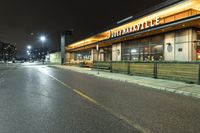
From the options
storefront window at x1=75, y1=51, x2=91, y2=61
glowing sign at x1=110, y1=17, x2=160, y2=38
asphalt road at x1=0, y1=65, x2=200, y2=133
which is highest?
glowing sign at x1=110, y1=17, x2=160, y2=38

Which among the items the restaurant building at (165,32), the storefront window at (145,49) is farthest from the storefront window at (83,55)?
the storefront window at (145,49)

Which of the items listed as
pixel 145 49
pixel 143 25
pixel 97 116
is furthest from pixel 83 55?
pixel 97 116

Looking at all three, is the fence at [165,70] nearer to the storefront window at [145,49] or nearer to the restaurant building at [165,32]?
the restaurant building at [165,32]

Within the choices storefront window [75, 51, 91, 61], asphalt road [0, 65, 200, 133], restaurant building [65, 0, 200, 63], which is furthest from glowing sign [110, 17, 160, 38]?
storefront window [75, 51, 91, 61]

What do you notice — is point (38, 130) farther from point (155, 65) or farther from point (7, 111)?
point (155, 65)

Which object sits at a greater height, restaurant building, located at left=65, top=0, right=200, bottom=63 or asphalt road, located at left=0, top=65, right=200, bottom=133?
restaurant building, located at left=65, top=0, right=200, bottom=63

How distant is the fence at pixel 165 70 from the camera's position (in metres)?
14.2

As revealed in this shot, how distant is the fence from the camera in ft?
46.7

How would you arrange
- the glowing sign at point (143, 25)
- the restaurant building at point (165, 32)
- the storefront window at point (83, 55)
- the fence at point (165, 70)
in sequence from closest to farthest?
the fence at point (165, 70) < the restaurant building at point (165, 32) < the glowing sign at point (143, 25) < the storefront window at point (83, 55)

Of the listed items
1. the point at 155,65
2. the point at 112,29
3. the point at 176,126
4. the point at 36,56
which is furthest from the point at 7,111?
the point at 36,56

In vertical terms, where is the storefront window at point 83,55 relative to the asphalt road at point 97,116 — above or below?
above

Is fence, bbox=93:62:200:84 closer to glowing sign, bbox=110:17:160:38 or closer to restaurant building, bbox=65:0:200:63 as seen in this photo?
restaurant building, bbox=65:0:200:63

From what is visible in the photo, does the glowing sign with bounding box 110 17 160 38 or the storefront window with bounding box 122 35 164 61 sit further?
the storefront window with bounding box 122 35 164 61

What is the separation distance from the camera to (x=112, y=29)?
114 ft
